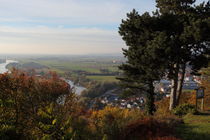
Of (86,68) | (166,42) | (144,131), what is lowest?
(86,68)

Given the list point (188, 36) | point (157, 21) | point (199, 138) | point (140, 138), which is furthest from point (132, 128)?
point (157, 21)

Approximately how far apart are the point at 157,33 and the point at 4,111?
912cm

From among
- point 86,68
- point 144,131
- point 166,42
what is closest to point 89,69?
point 86,68

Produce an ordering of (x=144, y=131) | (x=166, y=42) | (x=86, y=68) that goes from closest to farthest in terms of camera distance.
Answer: (x=144, y=131) < (x=166, y=42) < (x=86, y=68)

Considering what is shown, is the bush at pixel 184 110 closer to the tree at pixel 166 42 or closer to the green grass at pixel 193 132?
the tree at pixel 166 42

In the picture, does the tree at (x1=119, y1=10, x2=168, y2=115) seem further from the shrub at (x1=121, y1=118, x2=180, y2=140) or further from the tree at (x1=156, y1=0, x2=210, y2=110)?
the shrub at (x1=121, y1=118, x2=180, y2=140)

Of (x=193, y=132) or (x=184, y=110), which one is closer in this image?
(x=193, y=132)

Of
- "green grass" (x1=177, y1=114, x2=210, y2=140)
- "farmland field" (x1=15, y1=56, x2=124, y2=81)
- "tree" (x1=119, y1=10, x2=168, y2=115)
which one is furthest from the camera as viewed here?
"farmland field" (x1=15, y1=56, x2=124, y2=81)

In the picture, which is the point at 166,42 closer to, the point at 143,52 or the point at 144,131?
the point at 143,52

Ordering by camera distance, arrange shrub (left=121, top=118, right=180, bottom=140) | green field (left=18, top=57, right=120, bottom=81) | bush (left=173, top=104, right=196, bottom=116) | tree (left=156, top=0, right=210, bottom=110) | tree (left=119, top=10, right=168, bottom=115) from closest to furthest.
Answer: shrub (left=121, top=118, right=180, bottom=140) < tree (left=156, top=0, right=210, bottom=110) < tree (left=119, top=10, right=168, bottom=115) < bush (left=173, top=104, right=196, bottom=116) < green field (left=18, top=57, right=120, bottom=81)

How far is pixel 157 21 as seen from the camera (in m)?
12.2

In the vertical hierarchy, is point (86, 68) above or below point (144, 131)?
below

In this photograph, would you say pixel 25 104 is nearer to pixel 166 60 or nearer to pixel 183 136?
pixel 183 136

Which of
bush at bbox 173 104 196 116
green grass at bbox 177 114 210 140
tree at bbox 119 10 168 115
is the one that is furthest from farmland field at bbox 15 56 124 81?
green grass at bbox 177 114 210 140
